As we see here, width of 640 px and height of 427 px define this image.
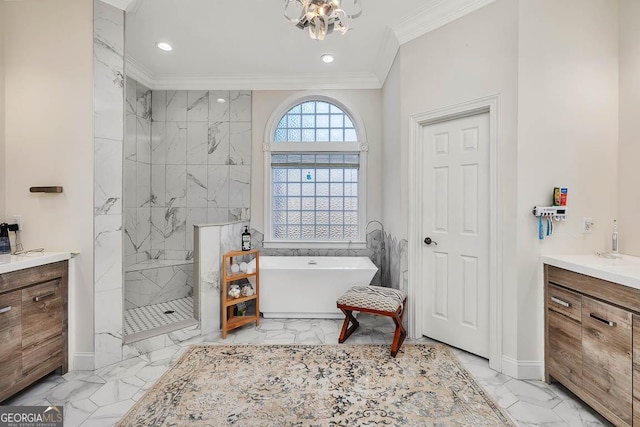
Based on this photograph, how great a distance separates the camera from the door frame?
2070mm

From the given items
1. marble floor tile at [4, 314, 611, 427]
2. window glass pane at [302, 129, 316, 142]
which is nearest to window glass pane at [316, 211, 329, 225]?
window glass pane at [302, 129, 316, 142]

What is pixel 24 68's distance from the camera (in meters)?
2.06

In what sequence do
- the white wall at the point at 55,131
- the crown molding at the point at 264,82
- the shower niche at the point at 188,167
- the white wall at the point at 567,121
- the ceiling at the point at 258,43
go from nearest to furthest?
the white wall at the point at 567,121, the white wall at the point at 55,131, the ceiling at the point at 258,43, the crown molding at the point at 264,82, the shower niche at the point at 188,167

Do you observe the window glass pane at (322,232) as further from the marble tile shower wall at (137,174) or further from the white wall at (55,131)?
the white wall at (55,131)

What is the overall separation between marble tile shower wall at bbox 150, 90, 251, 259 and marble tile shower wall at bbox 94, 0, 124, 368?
146 cm

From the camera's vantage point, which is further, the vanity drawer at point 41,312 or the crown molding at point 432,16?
the crown molding at point 432,16

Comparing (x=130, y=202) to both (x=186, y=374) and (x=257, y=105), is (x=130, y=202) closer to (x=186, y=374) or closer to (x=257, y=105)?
(x=257, y=105)

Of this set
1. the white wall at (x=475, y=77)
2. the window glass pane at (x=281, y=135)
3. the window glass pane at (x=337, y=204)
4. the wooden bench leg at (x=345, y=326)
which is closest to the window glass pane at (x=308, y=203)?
the window glass pane at (x=337, y=204)

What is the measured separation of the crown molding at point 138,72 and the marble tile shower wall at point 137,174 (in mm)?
51

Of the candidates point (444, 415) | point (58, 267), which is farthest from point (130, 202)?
point (444, 415)

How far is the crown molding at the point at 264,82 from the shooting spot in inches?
138

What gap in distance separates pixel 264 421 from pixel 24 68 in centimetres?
301

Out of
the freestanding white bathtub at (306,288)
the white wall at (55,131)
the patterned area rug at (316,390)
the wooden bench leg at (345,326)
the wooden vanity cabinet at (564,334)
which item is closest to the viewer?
the patterned area rug at (316,390)

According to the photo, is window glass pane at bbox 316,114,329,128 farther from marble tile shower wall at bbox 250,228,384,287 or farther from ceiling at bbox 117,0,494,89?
marble tile shower wall at bbox 250,228,384,287
